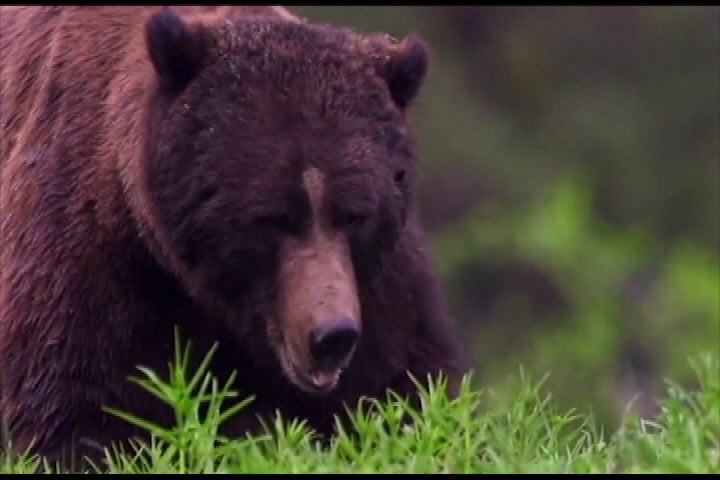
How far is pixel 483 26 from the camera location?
28766 millimetres

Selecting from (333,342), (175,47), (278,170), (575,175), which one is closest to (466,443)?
(333,342)

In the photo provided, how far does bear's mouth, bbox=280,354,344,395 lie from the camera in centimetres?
621

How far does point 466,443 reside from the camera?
17.7 ft

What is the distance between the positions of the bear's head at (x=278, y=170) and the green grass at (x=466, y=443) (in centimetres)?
58

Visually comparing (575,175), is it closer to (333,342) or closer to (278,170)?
(278,170)

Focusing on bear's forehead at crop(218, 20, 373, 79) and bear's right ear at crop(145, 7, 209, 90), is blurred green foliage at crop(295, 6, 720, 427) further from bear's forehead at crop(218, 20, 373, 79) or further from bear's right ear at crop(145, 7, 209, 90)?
bear's right ear at crop(145, 7, 209, 90)

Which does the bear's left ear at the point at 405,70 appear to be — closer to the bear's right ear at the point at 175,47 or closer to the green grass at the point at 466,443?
the bear's right ear at the point at 175,47

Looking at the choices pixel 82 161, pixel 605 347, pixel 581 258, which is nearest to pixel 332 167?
pixel 82 161

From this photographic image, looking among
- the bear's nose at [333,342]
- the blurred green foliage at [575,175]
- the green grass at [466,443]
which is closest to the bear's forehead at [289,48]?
the bear's nose at [333,342]

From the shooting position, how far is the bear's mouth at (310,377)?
621 centimetres

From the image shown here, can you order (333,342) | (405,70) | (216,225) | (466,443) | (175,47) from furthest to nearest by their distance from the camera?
1. (405,70)
2. (175,47)
3. (216,225)
4. (333,342)
5. (466,443)

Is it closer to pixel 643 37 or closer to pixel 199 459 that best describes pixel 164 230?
pixel 199 459

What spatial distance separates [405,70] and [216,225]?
30.5 inches

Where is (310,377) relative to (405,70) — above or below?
below
